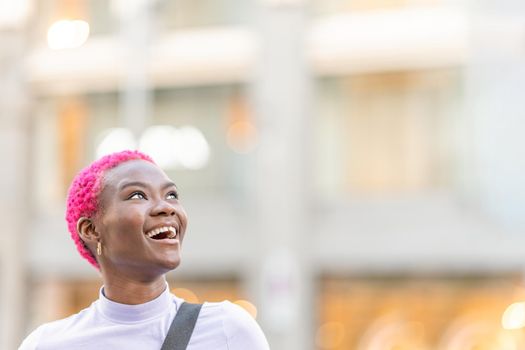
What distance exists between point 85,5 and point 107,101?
1907 mm

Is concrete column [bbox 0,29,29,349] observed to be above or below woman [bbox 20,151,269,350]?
above

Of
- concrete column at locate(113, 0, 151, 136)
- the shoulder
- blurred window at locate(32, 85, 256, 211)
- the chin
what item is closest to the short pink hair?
the chin

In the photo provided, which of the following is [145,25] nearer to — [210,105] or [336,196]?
[210,105]

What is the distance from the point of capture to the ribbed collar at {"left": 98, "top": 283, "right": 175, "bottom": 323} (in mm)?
2270

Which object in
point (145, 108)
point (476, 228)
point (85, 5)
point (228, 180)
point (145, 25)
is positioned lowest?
point (476, 228)

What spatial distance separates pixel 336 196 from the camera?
51.5ft

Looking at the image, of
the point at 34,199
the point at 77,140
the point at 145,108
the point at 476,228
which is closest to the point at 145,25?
the point at 145,108

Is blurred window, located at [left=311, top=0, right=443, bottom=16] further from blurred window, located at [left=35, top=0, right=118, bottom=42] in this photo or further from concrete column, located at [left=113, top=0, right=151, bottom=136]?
blurred window, located at [left=35, top=0, right=118, bottom=42]

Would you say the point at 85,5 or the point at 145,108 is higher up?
the point at 85,5

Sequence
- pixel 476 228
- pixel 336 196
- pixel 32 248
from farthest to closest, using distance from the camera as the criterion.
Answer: pixel 32 248
pixel 336 196
pixel 476 228

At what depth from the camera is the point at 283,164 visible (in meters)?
15.4

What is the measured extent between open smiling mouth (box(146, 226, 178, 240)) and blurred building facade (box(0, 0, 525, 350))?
1150 centimetres

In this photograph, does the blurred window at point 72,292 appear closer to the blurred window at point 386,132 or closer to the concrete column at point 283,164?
the concrete column at point 283,164

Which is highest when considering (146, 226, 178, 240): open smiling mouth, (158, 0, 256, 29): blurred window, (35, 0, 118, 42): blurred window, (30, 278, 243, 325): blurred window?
(35, 0, 118, 42): blurred window
